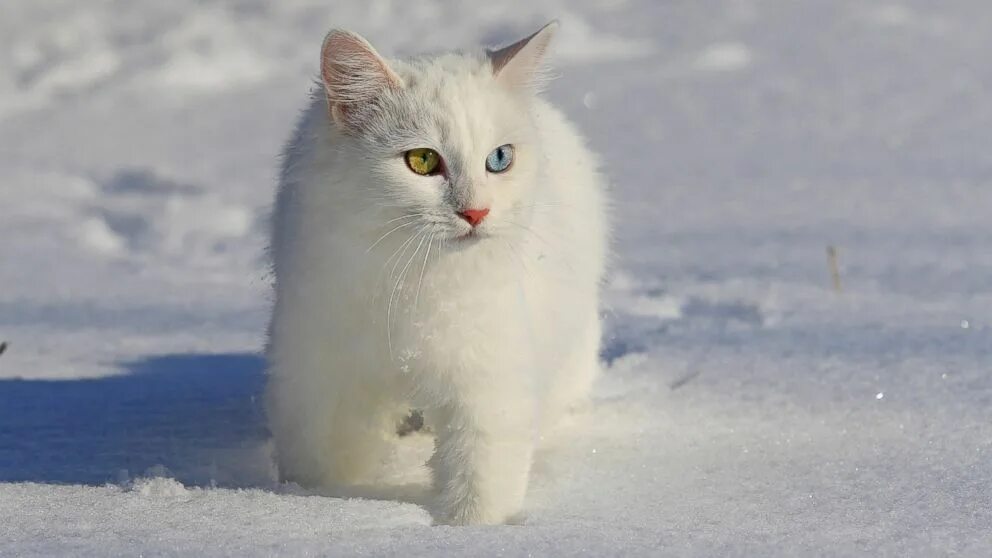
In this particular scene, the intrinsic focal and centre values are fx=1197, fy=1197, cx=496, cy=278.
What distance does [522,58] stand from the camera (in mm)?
2469

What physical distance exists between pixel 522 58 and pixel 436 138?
30 centimetres

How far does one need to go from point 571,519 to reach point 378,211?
0.68 m

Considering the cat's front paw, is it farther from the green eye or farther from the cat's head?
the green eye

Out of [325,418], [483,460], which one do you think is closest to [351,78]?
[325,418]

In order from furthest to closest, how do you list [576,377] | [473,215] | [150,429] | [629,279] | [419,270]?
[629,279] < [576,377] < [150,429] < [419,270] < [473,215]

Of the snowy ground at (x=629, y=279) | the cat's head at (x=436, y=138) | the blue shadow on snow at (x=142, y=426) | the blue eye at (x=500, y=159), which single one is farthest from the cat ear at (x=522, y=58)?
the blue shadow on snow at (x=142, y=426)

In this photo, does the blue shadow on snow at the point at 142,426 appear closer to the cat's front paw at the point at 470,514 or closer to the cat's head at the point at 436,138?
the cat's front paw at the point at 470,514

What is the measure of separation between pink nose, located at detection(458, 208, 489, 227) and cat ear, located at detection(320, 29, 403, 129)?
326 mm

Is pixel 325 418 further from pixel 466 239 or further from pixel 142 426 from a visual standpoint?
pixel 142 426

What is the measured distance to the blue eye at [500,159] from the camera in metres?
2.34

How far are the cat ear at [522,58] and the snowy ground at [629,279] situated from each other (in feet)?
Answer: 2.81

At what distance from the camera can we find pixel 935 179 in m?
5.61

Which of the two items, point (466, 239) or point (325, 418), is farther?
point (325, 418)

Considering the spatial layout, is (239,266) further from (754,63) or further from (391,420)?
(754,63)
